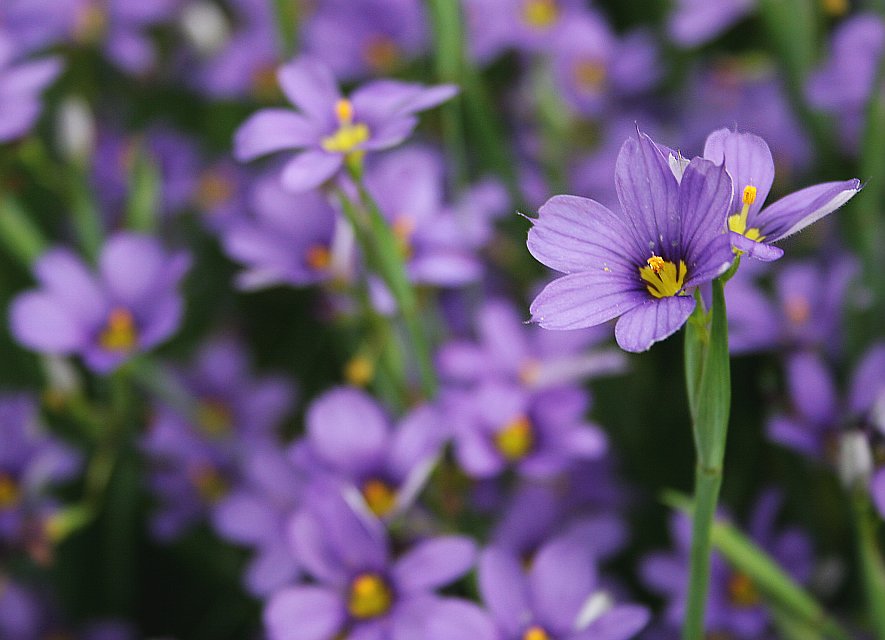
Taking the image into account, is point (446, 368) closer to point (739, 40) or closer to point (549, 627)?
point (549, 627)

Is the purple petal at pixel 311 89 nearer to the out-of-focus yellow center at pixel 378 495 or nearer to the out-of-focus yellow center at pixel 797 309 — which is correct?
the out-of-focus yellow center at pixel 378 495

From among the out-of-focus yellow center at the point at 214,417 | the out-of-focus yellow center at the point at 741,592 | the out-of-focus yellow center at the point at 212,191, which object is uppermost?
the out-of-focus yellow center at the point at 212,191

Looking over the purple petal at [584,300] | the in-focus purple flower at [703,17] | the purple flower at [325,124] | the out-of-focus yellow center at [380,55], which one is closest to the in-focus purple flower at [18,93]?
the purple flower at [325,124]

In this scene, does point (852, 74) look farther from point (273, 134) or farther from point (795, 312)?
point (273, 134)

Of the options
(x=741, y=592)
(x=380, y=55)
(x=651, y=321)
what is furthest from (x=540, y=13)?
(x=651, y=321)

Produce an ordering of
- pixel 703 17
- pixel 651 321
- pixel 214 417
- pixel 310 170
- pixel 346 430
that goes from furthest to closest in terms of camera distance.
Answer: pixel 703 17
pixel 214 417
pixel 346 430
pixel 310 170
pixel 651 321

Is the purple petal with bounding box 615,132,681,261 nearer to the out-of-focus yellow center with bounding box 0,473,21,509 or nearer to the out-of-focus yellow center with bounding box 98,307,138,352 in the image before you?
the out-of-focus yellow center with bounding box 98,307,138,352
